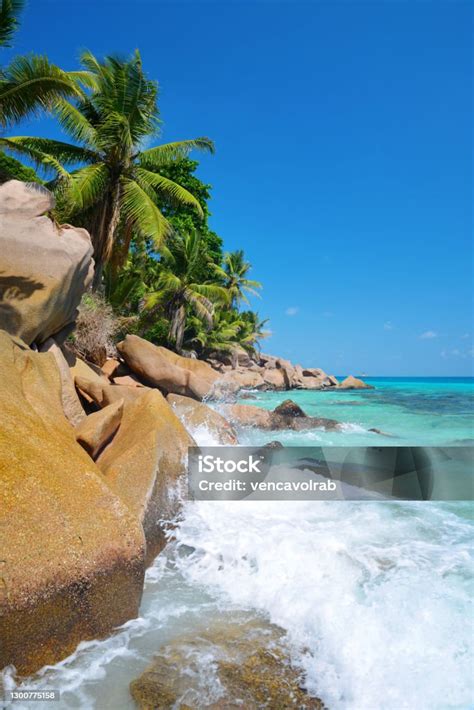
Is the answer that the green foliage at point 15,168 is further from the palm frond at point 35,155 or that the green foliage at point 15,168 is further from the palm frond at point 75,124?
the palm frond at point 35,155

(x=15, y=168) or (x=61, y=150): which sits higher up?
(x=15, y=168)

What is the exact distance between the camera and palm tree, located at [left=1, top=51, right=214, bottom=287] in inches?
584

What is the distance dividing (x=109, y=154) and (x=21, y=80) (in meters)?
5.60

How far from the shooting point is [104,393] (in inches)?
286

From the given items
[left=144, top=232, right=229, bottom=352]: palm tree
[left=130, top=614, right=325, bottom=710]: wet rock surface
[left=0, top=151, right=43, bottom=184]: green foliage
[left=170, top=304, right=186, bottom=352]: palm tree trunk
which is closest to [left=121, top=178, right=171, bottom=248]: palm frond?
[left=0, top=151, right=43, bottom=184]: green foliage

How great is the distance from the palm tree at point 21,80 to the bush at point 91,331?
5176 mm

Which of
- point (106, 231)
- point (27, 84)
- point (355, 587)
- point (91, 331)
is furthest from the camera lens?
point (106, 231)

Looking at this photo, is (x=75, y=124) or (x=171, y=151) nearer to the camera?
(x=75, y=124)

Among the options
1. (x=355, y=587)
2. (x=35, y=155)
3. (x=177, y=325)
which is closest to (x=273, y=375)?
(x=177, y=325)

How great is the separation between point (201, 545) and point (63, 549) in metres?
2.00

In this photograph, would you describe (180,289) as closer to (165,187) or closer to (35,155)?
(165,187)

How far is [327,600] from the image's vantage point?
381 centimetres

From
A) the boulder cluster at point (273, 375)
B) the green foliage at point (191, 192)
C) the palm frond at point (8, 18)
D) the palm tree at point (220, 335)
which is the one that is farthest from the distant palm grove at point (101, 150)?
the boulder cluster at point (273, 375)

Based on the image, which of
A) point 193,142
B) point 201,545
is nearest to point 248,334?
point 193,142
